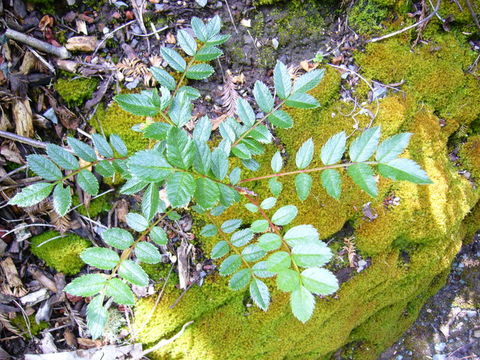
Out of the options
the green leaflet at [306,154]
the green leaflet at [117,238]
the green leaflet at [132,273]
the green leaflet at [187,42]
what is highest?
the green leaflet at [187,42]

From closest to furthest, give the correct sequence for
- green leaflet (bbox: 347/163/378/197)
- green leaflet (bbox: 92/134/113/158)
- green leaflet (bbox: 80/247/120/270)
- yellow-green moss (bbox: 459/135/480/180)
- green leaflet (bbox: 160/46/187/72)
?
green leaflet (bbox: 347/163/378/197)
green leaflet (bbox: 80/247/120/270)
green leaflet (bbox: 92/134/113/158)
green leaflet (bbox: 160/46/187/72)
yellow-green moss (bbox: 459/135/480/180)

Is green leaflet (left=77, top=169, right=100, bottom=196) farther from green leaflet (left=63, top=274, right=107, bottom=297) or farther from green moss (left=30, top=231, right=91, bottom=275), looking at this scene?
green moss (left=30, top=231, right=91, bottom=275)

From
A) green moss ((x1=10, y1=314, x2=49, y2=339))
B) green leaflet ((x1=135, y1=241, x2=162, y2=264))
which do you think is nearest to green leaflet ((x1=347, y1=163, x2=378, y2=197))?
green leaflet ((x1=135, y1=241, x2=162, y2=264))

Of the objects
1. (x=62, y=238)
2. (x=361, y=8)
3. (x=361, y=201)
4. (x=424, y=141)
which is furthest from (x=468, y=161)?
(x=62, y=238)

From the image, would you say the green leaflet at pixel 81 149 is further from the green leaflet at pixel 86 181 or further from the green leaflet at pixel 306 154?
the green leaflet at pixel 306 154

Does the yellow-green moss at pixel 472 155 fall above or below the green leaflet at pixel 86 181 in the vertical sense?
below

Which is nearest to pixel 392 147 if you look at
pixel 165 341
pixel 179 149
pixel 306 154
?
pixel 306 154

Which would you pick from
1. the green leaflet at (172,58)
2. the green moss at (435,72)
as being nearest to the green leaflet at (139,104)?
the green leaflet at (172,58)
